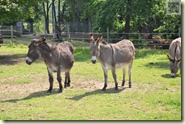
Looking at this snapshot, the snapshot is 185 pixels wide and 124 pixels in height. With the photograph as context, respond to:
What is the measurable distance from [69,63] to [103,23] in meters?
12.6

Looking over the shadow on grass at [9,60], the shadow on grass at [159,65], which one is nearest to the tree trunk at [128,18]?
the shadow on grass at [159,65]

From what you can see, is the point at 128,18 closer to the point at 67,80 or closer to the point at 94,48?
the point at 67,80

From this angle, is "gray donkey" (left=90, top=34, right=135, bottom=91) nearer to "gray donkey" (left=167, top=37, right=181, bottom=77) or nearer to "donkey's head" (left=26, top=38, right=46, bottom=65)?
"donkey's head" (left=26, top=38, right=46, bottom=65)

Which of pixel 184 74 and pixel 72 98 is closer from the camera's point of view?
pixel 184 74

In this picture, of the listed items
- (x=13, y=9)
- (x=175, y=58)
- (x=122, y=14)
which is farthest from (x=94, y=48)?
(x=122, y=14)

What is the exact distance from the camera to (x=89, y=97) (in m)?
8.44

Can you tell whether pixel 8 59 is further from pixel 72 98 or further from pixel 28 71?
pixel 72 98

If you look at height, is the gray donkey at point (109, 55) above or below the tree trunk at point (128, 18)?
below

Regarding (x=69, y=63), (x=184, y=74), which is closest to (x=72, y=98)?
(x=69, y=63)

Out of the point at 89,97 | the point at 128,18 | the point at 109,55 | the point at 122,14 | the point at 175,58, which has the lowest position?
the point at 89,97

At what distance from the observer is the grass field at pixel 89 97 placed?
6793 mm

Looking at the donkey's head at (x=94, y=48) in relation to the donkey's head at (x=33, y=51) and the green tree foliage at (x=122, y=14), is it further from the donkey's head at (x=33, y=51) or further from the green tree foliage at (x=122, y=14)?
the green tree foliage at (x=122, y=14)

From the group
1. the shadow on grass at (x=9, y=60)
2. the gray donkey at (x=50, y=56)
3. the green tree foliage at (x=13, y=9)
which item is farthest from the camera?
the green tree foliage at (x=13, y=9)

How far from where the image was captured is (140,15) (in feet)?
67.1
